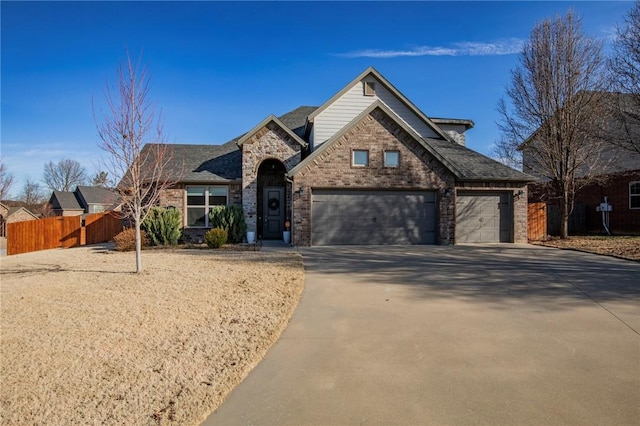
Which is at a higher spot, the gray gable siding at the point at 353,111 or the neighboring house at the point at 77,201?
the gray gable siding at the point at 353,111

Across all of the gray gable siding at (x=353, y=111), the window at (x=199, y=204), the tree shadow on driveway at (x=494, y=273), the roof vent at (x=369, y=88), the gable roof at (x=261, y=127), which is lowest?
the tree shadow on driveway at (x=494, y=273)

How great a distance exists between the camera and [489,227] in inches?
664

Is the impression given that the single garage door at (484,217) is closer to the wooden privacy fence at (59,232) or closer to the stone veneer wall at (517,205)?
the stone veneer wall at (517,205)

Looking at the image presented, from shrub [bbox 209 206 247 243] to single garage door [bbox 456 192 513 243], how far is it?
9.86 m

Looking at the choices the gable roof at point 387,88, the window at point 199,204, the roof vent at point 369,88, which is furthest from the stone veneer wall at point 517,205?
the window at point 199,204

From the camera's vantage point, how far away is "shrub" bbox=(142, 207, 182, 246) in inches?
608

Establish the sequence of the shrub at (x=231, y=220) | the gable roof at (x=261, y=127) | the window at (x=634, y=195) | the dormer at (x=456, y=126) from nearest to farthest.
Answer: the shrub at (x=231, y=220)
the gable roof at (x=261, y=127)
the window at (x=634, y=195)
the dormer at (x=456, y=126)

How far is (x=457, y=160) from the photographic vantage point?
1812cm

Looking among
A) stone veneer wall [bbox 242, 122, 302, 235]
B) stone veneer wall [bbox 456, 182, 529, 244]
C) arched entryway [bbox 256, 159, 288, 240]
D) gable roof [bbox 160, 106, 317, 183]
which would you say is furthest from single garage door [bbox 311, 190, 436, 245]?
gable roof [bbox 160, 106, 317, 183]

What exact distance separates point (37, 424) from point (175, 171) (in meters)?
16.1

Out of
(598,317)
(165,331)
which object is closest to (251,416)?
(165,331)

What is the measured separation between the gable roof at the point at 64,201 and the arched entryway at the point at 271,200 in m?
45.5

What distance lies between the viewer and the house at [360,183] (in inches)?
610

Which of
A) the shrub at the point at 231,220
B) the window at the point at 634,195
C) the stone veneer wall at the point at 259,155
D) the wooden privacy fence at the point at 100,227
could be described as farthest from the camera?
the window at the point at 634,195
